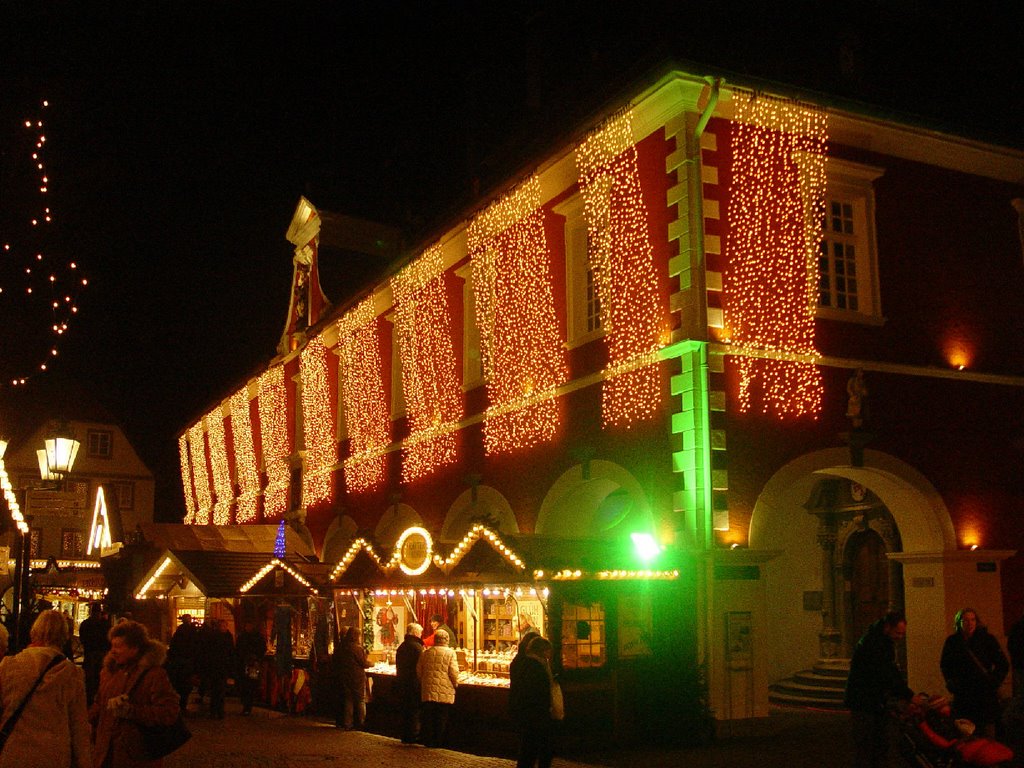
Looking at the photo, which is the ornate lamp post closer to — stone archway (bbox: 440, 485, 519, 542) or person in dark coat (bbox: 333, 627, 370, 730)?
person in dark coat (bbox: 333, 627, 370, 730)

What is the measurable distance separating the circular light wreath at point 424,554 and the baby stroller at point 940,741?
8836mm

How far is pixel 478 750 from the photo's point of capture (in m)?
14.6

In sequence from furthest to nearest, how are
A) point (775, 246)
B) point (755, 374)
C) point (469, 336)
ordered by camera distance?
point (469, 336)
point (775, 246)
point (755, 374)

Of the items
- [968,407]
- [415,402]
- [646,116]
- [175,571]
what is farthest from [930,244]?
[175,571]

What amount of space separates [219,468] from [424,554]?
2301 centimetres

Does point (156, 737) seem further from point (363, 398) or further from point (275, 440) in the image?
point (275, 440)

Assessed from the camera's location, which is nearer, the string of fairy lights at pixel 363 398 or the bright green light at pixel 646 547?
the bright green light at pixel 646 547

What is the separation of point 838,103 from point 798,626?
9.26 meters

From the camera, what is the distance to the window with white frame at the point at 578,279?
17.6m

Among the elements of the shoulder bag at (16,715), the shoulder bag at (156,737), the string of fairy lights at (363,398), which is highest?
the string of fairy lights at (363,398)

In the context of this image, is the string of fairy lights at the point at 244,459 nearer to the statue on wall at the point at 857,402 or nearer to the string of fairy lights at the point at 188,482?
the string of fairy lights at the point at 188,482

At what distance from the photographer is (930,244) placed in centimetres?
1692

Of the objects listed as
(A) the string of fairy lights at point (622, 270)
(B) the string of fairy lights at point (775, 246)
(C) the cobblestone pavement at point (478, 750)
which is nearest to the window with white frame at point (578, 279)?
(A) the string of fairy lights at point (622, 270)

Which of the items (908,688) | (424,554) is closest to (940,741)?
(908,688)
